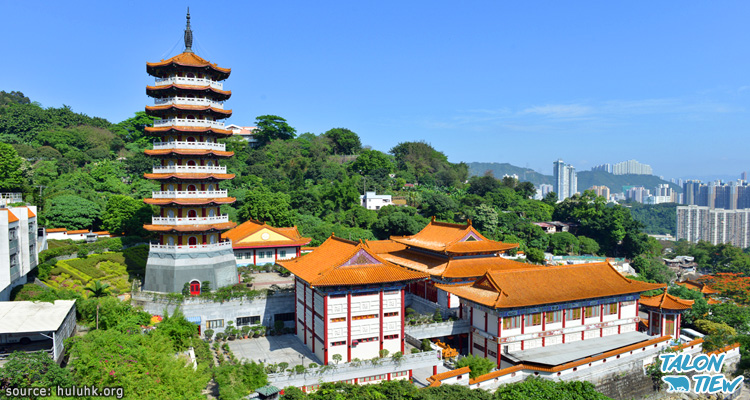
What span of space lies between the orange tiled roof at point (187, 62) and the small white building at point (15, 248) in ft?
37.7

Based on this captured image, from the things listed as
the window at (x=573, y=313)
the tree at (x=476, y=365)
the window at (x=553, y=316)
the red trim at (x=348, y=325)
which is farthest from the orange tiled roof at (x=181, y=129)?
the window at (x=573, y=313)

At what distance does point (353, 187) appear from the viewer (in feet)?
225

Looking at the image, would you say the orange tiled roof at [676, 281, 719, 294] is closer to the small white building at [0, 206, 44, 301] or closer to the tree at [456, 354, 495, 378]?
the tree at [456, 354, 495, 378]

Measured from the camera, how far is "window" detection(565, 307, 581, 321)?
28922mm

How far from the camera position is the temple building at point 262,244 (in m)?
41.3

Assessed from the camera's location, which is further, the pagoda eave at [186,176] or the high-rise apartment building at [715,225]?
the high-rise apartment building at [715,225]

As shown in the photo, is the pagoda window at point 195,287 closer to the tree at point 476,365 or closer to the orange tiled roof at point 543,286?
the orange tiled roof at point 543,286

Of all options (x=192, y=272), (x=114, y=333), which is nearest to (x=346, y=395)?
(x=114, y=333)

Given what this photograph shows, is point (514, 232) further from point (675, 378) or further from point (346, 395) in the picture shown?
point (346, 395)

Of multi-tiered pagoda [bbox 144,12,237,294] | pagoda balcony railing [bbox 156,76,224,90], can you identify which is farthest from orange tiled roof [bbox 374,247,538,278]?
pagoda balcony railing [bbox 156,76,224,90]

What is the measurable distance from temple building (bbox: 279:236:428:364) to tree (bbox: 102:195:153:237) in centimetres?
2149

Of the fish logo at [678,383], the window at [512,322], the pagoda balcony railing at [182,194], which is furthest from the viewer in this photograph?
the pagoda balcony railing at [182,194]

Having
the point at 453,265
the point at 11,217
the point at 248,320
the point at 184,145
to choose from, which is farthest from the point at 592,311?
the point at 11,217

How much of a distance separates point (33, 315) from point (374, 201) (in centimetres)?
4957
